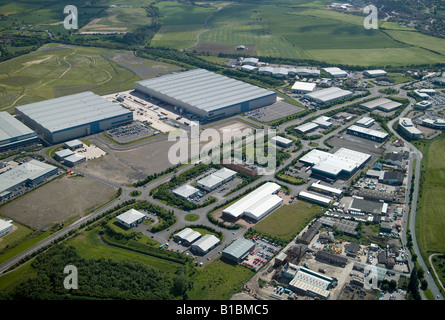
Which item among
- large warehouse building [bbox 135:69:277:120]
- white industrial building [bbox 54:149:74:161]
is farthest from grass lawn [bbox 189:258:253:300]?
large warehouse building [bbox 135:69:277:120]

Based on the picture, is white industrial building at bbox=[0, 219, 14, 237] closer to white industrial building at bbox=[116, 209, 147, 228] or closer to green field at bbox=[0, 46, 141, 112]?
white industrial building at bbox=[116, 209, 147, 228]

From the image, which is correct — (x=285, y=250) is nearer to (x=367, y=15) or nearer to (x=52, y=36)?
(x=52, y=36)

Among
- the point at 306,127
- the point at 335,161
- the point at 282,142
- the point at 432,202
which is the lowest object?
the point at 432,202

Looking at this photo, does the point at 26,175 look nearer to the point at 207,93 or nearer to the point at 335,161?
the point at 207,93

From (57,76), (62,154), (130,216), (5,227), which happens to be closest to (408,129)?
(130,216)

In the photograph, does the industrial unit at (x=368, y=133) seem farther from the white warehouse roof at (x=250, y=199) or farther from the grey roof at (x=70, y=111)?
the grey roof at (x=70, y=111)

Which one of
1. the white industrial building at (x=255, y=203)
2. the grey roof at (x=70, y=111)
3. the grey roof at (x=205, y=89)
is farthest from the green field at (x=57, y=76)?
the white industrial building at (x=255, y=203)

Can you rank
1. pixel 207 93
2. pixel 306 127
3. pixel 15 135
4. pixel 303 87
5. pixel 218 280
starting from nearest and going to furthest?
pixel 218 280
pixel 15 135
pixel 306 127
pixel 207 93
pixel 303 87
